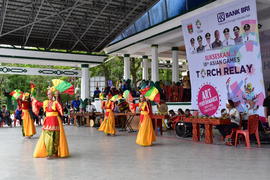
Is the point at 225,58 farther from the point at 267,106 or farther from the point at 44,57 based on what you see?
the point at 44,57

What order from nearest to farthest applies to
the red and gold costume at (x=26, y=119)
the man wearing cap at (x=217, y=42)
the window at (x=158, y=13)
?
the man wearing cap at (x=217, y=42) → the red and gold costume at (x=26, y=119) → the window at (x=158, y=13)

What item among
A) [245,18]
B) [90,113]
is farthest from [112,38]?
Answer: [245,18]

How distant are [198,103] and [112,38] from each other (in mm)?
9604

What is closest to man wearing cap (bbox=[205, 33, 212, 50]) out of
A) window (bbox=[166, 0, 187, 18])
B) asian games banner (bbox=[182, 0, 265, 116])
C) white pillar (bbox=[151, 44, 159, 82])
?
asian games banner (bbox=[182, 0, 265, 116])

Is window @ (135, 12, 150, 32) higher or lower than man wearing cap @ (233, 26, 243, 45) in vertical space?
higher

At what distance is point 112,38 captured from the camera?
19062 millimetres

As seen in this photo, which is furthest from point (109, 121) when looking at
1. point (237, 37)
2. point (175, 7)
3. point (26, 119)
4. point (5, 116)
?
point (5, 116)

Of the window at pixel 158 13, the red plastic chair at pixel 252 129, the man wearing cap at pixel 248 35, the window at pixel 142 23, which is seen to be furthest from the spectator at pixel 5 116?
the man wearing cap at pixel 248 35

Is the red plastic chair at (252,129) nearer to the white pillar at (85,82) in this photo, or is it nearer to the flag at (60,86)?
the flag at (60,86)

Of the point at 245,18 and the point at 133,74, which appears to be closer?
the point at 245,18

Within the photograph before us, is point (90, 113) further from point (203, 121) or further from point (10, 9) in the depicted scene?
point (203, 121)

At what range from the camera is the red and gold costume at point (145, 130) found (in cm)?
850

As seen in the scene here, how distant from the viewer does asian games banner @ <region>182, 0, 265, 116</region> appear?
9.07 m

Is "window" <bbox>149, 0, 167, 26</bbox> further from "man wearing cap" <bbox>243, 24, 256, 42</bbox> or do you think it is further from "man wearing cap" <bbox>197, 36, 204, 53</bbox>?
"man wearing cap" <bbox>243, 24, 256, 42</bbox>
